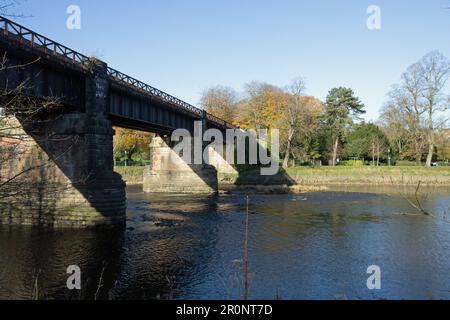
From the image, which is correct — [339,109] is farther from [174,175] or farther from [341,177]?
[174,175]

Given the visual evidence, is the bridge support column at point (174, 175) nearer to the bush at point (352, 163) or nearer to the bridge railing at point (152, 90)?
the bridge railing at point (152, 90)

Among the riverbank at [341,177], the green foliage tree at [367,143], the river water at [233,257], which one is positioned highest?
the green foliage tree at [367,143]

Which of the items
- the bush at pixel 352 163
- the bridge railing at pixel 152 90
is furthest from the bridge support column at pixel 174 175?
the bush at pixel 352 163

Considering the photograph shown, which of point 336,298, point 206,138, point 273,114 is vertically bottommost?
point 336,298

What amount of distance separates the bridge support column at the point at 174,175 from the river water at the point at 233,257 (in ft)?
69.7

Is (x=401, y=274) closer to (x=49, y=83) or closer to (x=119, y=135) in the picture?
(x=49, y=83)

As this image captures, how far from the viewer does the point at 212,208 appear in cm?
3822

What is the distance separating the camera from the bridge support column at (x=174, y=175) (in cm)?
5397

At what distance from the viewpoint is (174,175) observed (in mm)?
54812

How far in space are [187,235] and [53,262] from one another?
28.1 ft

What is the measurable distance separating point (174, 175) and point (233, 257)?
36.3 metres

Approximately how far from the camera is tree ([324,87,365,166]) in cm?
8912

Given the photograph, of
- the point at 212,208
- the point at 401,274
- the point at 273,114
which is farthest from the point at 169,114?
the point at 273,114

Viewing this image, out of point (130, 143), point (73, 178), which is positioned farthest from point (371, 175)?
point (73, 178)
